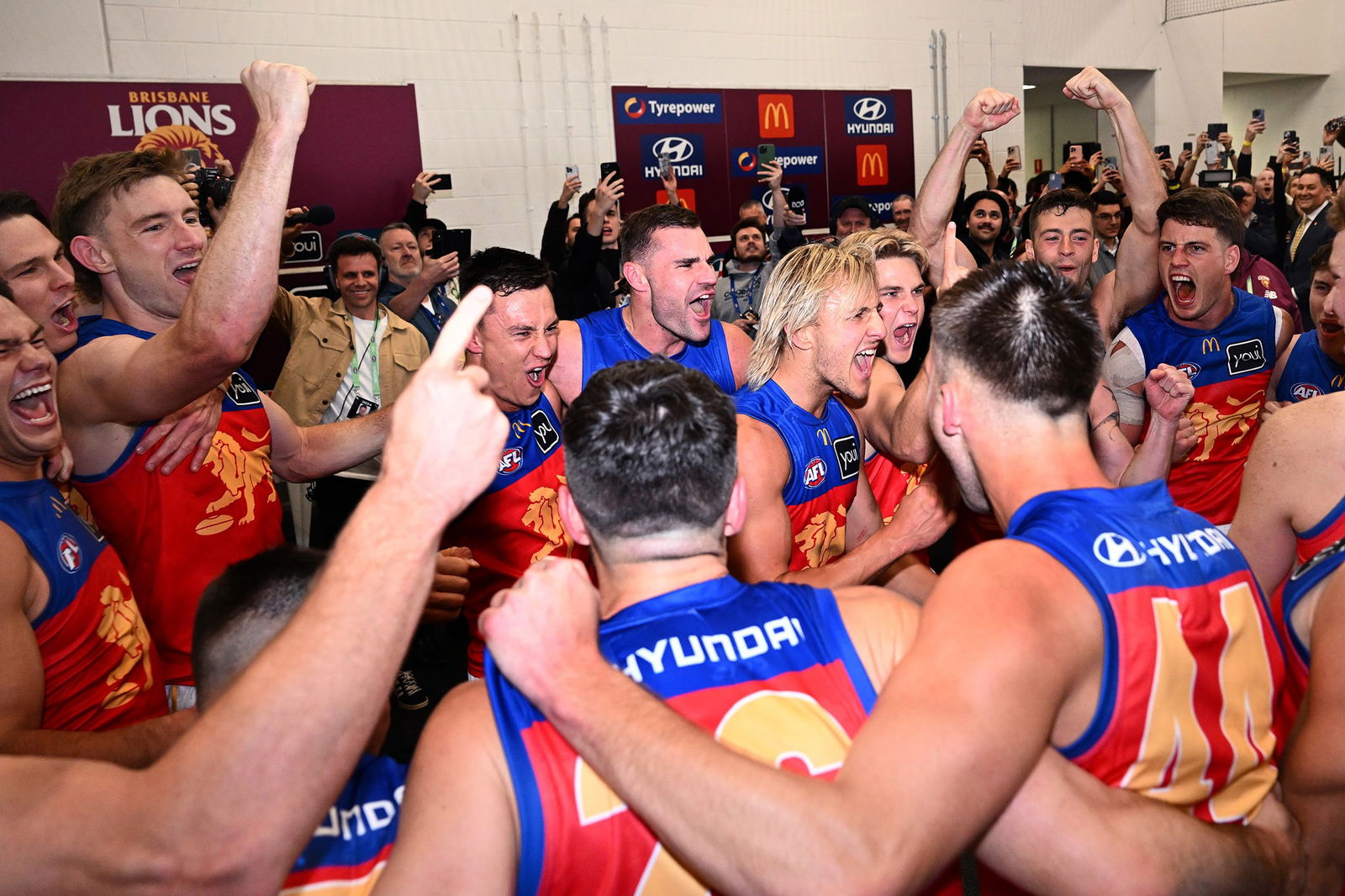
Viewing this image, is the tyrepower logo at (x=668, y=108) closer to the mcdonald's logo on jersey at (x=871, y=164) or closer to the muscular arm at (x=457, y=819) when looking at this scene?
the mcdonald's logo on jersey at (x=871, y=164)

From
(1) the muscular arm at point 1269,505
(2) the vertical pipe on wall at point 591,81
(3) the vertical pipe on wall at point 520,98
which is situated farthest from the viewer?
(2) the vertical pipe on wall at point 591,81

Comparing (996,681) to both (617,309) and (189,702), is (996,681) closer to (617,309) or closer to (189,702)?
(189,702)

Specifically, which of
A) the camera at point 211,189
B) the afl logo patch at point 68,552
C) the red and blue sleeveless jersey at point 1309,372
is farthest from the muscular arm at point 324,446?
the red and blue sleeveless jersey at point 1309,372

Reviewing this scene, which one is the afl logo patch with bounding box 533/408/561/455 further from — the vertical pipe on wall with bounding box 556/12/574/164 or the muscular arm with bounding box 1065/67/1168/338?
the vertical pipe on wall with bounding box 556/12/574/164

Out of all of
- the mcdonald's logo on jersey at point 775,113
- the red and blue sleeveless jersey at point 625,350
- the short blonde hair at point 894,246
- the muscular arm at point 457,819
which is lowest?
the muscular arm at point 457,819

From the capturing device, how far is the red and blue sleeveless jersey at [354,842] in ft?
4.77

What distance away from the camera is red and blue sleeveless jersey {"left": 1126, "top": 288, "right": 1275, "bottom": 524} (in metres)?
4.21

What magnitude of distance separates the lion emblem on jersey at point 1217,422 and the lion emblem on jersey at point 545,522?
8.88 ft

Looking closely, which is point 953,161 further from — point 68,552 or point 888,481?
point 68,552

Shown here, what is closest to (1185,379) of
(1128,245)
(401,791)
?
(1128,245)

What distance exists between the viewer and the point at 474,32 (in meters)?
8.81

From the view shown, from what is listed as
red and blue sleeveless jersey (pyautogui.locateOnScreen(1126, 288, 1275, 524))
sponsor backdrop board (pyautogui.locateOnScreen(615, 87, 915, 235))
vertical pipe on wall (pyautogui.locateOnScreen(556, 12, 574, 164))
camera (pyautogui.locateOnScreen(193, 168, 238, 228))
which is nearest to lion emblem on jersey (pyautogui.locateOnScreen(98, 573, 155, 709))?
camera (pyautogui.locateOnScreen(193, 168, 238, 228))

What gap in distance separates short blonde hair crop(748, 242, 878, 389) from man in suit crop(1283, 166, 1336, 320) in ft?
14.7

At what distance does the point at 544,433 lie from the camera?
343 cm
